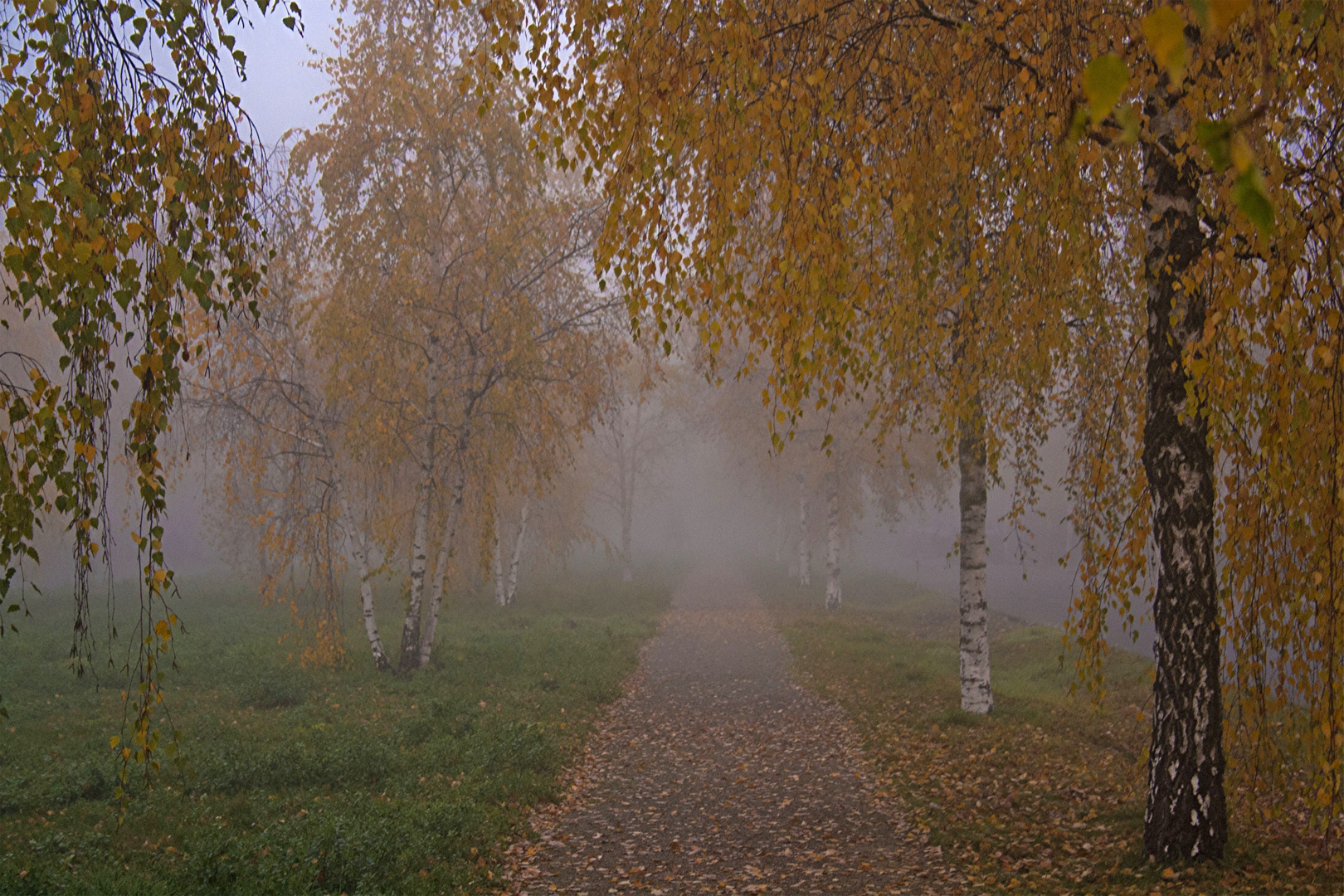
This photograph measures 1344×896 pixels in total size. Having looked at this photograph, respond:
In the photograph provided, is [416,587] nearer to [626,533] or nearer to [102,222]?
[102,222]

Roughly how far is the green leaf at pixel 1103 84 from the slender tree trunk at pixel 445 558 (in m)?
12.6

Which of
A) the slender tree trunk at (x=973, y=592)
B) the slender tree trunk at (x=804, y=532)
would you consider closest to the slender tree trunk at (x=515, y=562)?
the slender tree trunk at (x=804, y=532)

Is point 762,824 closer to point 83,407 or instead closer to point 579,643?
point 83,407

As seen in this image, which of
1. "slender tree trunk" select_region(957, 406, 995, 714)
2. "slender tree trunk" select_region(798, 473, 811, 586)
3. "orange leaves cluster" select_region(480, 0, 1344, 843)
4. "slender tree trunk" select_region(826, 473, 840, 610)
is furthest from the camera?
"slender tree trunk" select_region(798, 473, 811, 586)

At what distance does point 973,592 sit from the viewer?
1084cm

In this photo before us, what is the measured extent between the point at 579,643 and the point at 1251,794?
12.9 metres

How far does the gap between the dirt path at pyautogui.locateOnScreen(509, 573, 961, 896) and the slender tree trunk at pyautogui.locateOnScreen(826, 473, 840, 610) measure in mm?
11756

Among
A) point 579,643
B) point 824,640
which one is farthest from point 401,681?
point 824,640

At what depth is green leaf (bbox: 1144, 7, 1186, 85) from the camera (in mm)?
979

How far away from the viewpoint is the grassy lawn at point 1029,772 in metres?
5.17

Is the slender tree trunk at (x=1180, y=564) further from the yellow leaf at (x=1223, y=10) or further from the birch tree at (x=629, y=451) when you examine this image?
the birch tree at (x=629, y=451)

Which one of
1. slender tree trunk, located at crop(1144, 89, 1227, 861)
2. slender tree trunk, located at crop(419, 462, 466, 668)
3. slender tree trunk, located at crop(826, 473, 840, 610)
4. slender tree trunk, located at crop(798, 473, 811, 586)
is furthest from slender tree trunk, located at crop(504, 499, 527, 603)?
slender tree trunk, located at crop(1144, 89, 1227, 861)

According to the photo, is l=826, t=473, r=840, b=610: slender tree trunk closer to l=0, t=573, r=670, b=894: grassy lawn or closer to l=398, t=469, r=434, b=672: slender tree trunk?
l=0, t=573, r=670, b=894: grassy lawn

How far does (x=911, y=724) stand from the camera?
10273 millimetres
